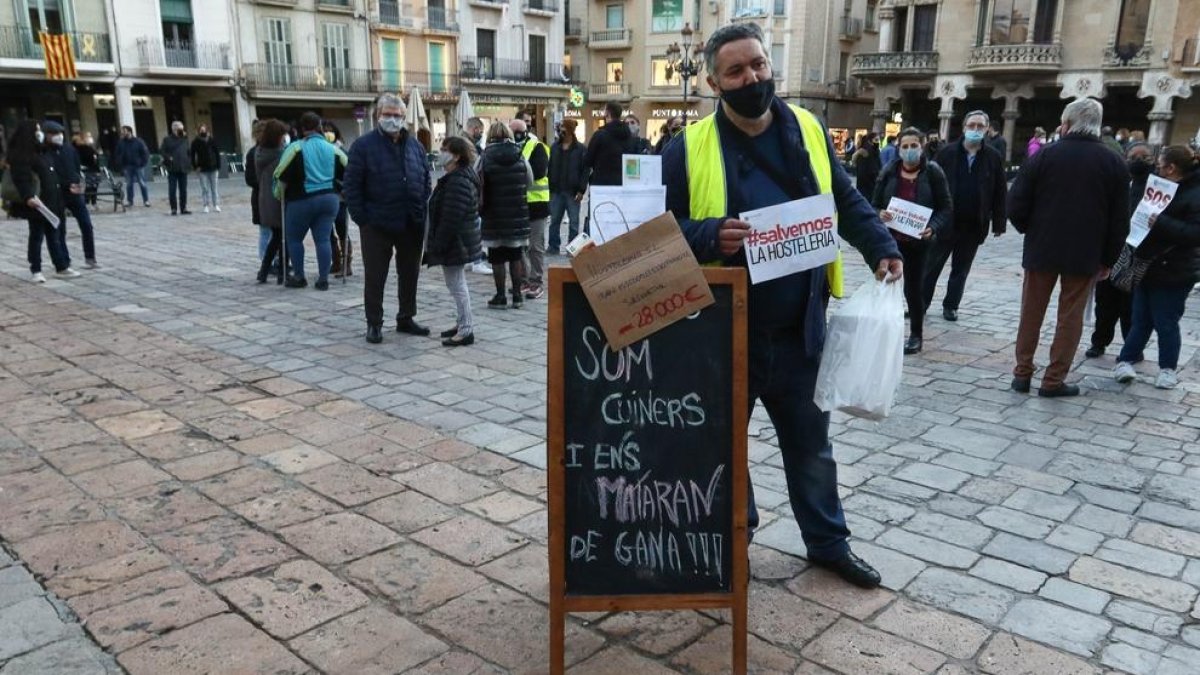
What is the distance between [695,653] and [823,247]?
1.39 m

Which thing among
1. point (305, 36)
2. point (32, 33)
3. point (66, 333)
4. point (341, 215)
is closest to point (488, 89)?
point (305, 36)

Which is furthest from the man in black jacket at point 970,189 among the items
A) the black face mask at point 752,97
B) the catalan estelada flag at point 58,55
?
the catalan estelada flag at point 58,55

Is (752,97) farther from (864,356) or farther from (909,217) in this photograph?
(909,217)

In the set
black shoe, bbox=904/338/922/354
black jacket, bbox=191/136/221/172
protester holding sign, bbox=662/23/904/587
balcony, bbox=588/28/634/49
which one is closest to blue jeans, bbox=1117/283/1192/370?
black shoe, bbox=904/338/922/354

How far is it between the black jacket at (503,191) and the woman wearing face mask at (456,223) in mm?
896

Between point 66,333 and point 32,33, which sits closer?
point 66,333

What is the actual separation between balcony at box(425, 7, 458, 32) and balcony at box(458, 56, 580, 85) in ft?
5.36

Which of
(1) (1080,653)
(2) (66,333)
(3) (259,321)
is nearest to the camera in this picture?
(1) (1080,653)

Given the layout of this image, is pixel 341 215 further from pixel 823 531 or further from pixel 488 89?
pixel 488 89

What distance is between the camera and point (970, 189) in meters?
7.34

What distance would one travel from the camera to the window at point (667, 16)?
152ft

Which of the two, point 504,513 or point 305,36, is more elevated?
point 305,36

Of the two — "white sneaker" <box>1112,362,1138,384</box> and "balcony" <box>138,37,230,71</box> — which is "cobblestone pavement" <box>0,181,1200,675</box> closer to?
"white sneaker" <box>1112,362,1138,384</box>

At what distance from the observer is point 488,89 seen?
4284 cm
